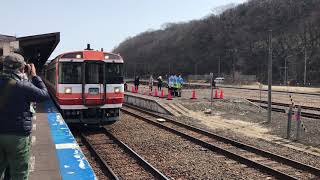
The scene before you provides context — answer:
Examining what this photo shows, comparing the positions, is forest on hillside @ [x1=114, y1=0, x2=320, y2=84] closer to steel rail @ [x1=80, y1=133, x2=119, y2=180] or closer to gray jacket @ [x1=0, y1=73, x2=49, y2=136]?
steel rail @ [x1=80, y1=133, x2=119, y2=180]

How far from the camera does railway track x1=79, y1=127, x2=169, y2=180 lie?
31.1 ft

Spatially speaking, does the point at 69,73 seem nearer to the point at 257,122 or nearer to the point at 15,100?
the point at 257,122

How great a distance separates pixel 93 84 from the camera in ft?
50.8

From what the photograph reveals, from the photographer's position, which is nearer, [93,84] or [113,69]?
[93,84]

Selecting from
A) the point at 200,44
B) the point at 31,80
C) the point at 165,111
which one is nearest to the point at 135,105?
the point at 165,111

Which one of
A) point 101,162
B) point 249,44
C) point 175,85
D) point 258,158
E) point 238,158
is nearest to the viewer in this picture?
point 101,162

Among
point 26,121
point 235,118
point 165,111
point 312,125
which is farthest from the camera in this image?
point 165,111

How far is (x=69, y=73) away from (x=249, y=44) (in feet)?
321

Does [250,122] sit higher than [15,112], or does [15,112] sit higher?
[15,112]

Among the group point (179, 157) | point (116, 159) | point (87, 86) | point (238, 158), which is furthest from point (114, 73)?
point (238, 158)

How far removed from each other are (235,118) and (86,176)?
48.5 feet

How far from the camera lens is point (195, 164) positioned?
10469 mm

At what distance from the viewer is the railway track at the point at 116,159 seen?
9477 mm

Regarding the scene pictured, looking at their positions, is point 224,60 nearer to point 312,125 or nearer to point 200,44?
point 200,44
